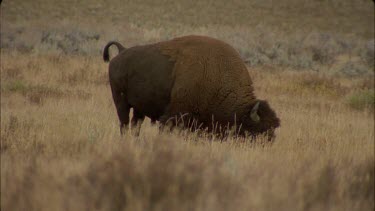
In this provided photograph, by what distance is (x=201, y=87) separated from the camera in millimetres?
6676

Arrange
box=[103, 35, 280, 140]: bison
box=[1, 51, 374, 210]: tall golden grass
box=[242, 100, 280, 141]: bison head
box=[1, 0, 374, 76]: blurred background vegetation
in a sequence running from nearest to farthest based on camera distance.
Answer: box=[1, 51, 374, 210]: tall golden grass
box=[242, 100, 280, 141]: bison head
box=[103, 35, 280, 140]: bison
box=[1, 0, 374, 76]: blurred background vegetation

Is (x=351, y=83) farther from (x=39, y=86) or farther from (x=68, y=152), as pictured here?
(x=68, y=152)

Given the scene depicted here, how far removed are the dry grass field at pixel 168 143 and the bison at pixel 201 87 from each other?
430 millimetres

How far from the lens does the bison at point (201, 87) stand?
664 cm

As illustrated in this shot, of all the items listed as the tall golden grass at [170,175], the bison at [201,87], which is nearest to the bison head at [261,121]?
the bison at [201,87]

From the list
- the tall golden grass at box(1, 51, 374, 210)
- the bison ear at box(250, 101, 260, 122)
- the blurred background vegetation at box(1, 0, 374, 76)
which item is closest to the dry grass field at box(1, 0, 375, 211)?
the tall golden grass at box(1, 51, 374, 210)

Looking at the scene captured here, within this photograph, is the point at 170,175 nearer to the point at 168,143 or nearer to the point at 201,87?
the point at 168,143

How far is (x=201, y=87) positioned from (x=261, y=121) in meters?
0.96

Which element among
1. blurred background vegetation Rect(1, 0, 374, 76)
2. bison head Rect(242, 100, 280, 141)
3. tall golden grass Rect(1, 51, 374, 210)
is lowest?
blurred background vegetation Rect(1, 0, 374, 76)

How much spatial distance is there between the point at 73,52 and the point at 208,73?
15.0 m

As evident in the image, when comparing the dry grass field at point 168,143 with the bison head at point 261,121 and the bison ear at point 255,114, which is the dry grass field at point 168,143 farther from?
the bison ear at point 255,114

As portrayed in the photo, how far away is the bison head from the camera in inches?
244

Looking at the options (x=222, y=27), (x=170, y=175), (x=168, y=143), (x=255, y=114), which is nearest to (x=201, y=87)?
(x=255, y=114)

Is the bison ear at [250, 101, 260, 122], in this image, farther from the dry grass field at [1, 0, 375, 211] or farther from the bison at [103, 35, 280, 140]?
the dry grass field at [1, 0, 375, 211]
